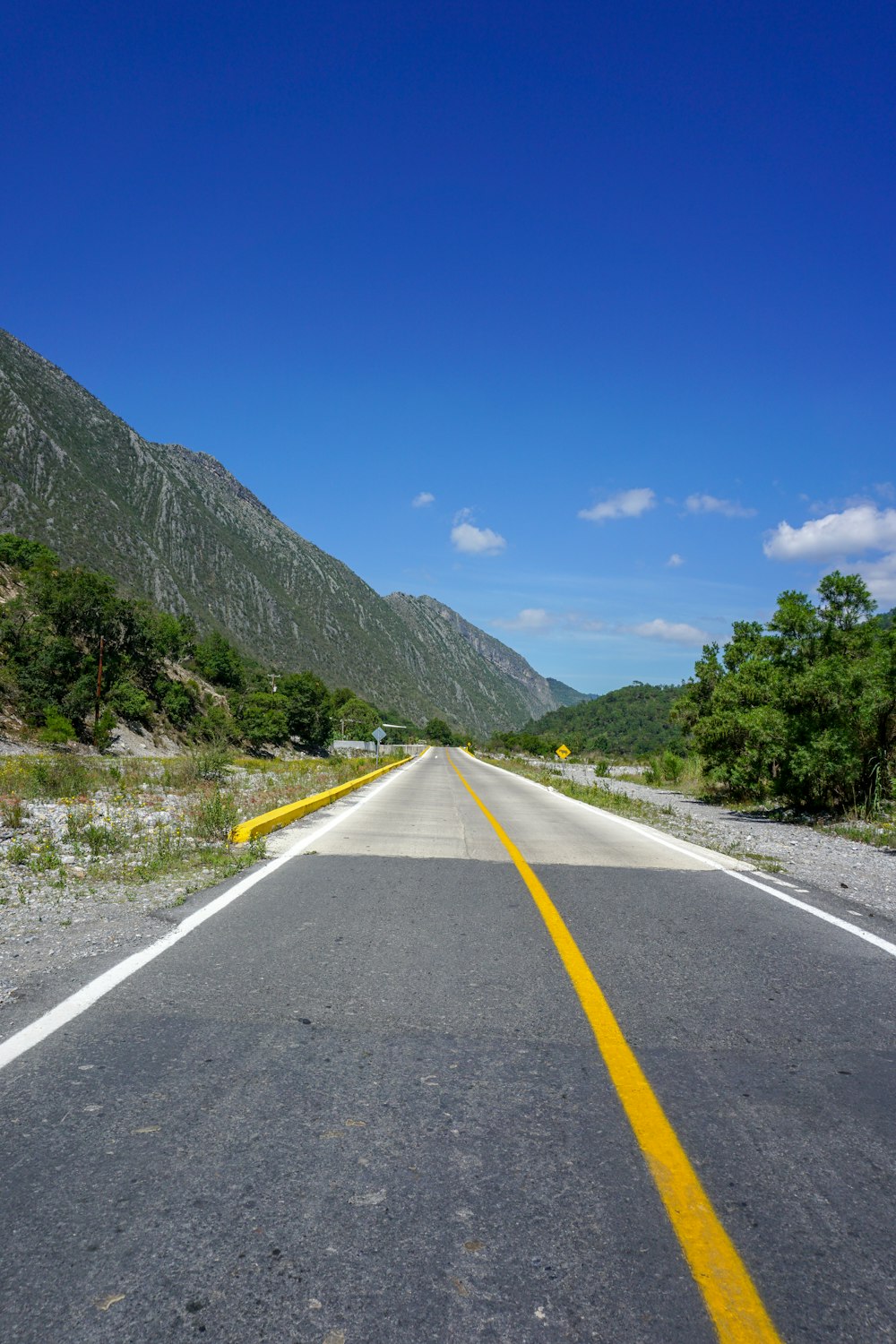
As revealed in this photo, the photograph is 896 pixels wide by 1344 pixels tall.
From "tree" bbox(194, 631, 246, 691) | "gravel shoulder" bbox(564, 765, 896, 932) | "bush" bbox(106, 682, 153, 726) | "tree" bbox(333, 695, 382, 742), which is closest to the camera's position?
"gravel shoulder" bbox(564, 765, 896, 932)

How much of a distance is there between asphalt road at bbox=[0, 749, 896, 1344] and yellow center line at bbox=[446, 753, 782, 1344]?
16mm

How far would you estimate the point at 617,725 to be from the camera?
116750 mm

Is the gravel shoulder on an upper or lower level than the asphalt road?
upper

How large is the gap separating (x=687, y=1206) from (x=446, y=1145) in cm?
88

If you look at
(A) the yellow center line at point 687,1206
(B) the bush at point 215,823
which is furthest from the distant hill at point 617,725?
(A) the yellow center line at point 687,1206

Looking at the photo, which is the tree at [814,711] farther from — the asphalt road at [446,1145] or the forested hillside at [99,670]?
the forested hillside at [99,670]

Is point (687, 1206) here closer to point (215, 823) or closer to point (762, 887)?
point (762, 887)

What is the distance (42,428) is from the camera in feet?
407

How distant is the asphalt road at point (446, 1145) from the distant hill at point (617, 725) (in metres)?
74.1

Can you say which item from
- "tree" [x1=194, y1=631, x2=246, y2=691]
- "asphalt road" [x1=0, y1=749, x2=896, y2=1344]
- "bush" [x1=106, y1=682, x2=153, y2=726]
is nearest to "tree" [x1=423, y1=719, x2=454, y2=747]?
"tree" [x1=194, y1=631, x2=246, y2=691]

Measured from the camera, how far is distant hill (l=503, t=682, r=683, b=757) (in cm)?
9631

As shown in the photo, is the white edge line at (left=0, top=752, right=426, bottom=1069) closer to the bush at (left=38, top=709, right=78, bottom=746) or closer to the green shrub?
the green shrub

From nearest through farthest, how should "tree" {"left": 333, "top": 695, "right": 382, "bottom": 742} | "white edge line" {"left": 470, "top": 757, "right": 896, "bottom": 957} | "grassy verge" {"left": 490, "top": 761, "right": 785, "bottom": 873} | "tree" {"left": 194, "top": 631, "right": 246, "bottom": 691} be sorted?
"white edge line" {"left": 470, "top": 757, "right": 896, "bottom": 957}, "grassy verge" {"left": 490, "top": 761, "right": 785, "bottom": 873}, "tree" {"left": 194, "top": 631, "right": 246, "bottom": 691}, "tree" {"left": 333, "top": 695, "right": 382, "bottom": 742}

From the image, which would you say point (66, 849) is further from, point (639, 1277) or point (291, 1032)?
point (639, 1277)
